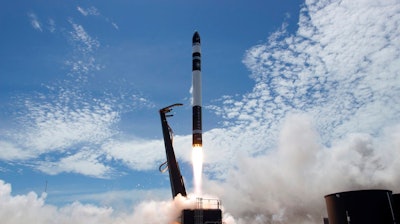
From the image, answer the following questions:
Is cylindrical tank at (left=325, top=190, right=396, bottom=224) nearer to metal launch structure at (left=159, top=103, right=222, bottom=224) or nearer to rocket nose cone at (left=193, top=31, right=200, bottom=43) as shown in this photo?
metal launch structure at (left=159, top=103, right=222, bottom=224)

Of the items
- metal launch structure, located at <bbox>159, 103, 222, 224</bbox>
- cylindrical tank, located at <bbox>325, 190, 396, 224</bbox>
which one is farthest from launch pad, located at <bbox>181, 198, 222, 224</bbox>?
cylindrical tank, located at <bbox>325, 190, 396, 224</bbox>

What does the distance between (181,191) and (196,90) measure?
1856 cm

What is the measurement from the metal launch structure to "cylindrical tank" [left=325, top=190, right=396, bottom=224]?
19.5m

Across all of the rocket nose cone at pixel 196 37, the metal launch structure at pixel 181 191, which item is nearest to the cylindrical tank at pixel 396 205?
the metal launch structure at pixel 181 191

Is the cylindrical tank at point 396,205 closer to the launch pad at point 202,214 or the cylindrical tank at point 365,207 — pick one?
the cylindrical tank at point 365,207

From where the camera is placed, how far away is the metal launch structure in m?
56.2

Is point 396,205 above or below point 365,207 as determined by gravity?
above

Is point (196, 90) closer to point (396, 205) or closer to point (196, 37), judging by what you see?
point (196, 37)

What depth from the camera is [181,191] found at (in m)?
62.2

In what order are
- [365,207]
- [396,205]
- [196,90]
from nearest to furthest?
[365,207] → [396,205] → [196,90]

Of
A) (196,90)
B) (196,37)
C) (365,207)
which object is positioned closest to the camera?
(365,207)

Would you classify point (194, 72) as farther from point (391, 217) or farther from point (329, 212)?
point (391, 217)

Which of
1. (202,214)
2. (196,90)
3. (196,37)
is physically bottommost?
(202,214)

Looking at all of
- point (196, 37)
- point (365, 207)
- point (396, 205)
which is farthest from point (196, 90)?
point (396, 205)
